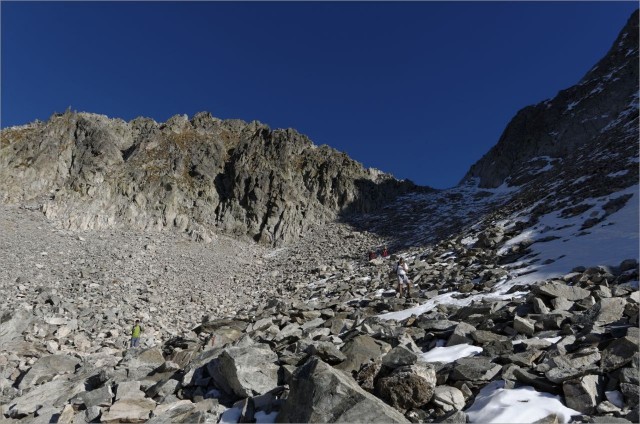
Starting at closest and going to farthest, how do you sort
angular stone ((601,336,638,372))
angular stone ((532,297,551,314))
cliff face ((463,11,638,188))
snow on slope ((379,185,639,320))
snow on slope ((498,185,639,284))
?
angular stone ((601,336,638,372)) < angular stone ((532,297,551,314)) < snow on slope ((379,185,639,320)) < snow on slope ((498,185,639,284)) < cliff face ((463,11,638,188))

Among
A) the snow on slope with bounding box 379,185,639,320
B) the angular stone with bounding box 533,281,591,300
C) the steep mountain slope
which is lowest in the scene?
the angular stone with bounding box 533,281,591,300

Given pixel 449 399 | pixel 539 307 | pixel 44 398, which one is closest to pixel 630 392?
pixel 449 399

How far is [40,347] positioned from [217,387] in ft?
36.5

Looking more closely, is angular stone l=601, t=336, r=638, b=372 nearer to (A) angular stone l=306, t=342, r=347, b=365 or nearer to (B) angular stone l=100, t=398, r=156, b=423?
(A) angular stone l=306, t=342, r=347, b=365

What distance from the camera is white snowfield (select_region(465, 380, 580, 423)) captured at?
5488 mm

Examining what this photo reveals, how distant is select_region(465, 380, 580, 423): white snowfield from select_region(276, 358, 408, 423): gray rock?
4.02 feet

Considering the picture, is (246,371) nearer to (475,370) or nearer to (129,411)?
(129,411)

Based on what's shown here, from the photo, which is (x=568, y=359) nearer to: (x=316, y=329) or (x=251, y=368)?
(x=251, y=368)

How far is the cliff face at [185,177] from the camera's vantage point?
42.1 meters

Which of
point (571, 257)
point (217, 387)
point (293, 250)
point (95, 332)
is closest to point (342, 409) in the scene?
point (217, 387)

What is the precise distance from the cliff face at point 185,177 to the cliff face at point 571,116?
18665 millimetres

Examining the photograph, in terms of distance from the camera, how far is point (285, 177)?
5622cm

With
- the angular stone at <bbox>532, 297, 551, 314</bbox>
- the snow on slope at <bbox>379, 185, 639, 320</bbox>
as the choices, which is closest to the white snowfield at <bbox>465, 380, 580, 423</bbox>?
the angular stone at <bbox>532, 297, 551, 314</bbox>

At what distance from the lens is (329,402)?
6027 millimetres
